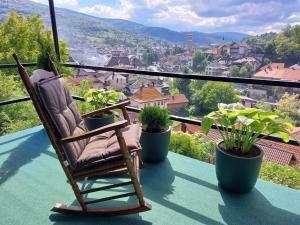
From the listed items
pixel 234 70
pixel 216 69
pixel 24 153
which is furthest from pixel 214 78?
pixel 24 153

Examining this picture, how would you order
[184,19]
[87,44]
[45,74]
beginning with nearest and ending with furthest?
[45,74]
[184,19]
[87,44]

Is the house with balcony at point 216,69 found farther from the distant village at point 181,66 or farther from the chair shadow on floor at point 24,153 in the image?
the chair shadow on floor at point 24,153

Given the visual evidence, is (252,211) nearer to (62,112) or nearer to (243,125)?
(243,125)

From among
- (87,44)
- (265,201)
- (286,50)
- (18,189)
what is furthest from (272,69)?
(87,44)

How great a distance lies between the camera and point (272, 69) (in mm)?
2199

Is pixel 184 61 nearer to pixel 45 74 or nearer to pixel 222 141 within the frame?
pixel 222 141

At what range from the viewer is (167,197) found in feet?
6.52

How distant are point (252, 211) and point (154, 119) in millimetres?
1162

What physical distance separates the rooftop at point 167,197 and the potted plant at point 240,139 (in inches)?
6.5

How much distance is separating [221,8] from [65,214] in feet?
9.01

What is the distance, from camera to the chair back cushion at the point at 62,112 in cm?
170

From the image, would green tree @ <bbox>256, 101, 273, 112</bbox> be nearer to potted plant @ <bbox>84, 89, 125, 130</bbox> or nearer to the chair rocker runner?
the chair rocker runner

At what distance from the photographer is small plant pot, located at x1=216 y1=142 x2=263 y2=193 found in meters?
1.87

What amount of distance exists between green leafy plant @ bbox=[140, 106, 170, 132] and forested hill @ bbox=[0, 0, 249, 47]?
1.32 metres
